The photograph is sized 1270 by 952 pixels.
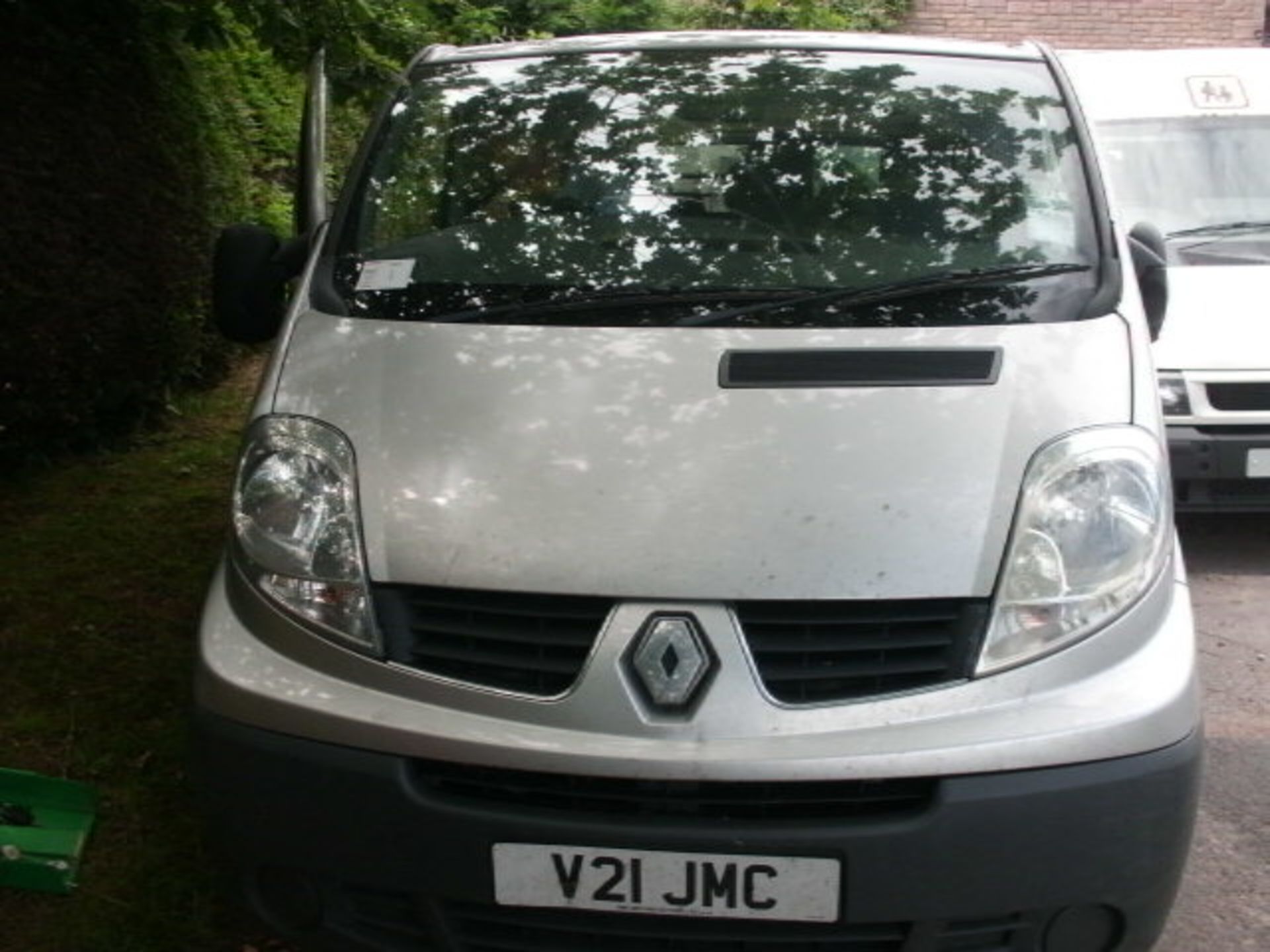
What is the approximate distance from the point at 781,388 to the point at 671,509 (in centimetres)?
38

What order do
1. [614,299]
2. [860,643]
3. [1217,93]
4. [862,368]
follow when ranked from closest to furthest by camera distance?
[860,643], [862,368], [614,299], [1217,93]

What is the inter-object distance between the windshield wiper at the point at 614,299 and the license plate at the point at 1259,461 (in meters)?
2.97

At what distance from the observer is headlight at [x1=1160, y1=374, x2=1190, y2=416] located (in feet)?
18.6

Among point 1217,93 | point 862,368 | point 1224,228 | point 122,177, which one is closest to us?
point 862,368

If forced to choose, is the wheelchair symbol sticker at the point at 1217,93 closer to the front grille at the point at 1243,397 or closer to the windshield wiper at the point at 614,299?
the front grille at the point at 1243,397

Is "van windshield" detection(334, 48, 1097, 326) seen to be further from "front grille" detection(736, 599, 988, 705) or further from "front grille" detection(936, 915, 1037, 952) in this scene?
"front grille" detection(936, 915, 1037, 952)

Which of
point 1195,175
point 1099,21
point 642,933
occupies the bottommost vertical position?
point 1099,21

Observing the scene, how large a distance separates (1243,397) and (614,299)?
326 centimetres

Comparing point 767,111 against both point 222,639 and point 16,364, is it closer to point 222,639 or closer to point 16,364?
point 222,639

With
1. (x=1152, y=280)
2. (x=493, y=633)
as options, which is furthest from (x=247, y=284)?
(x=1152, y=280)

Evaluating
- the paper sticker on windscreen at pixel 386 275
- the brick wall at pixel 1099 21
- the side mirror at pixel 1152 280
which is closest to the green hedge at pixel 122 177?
the paper sticker on windscreen at pixel 386 275

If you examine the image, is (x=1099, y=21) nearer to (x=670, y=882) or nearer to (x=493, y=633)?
(x=493, y=633)

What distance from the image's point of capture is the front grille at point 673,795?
2535mm

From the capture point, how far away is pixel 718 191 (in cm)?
374
